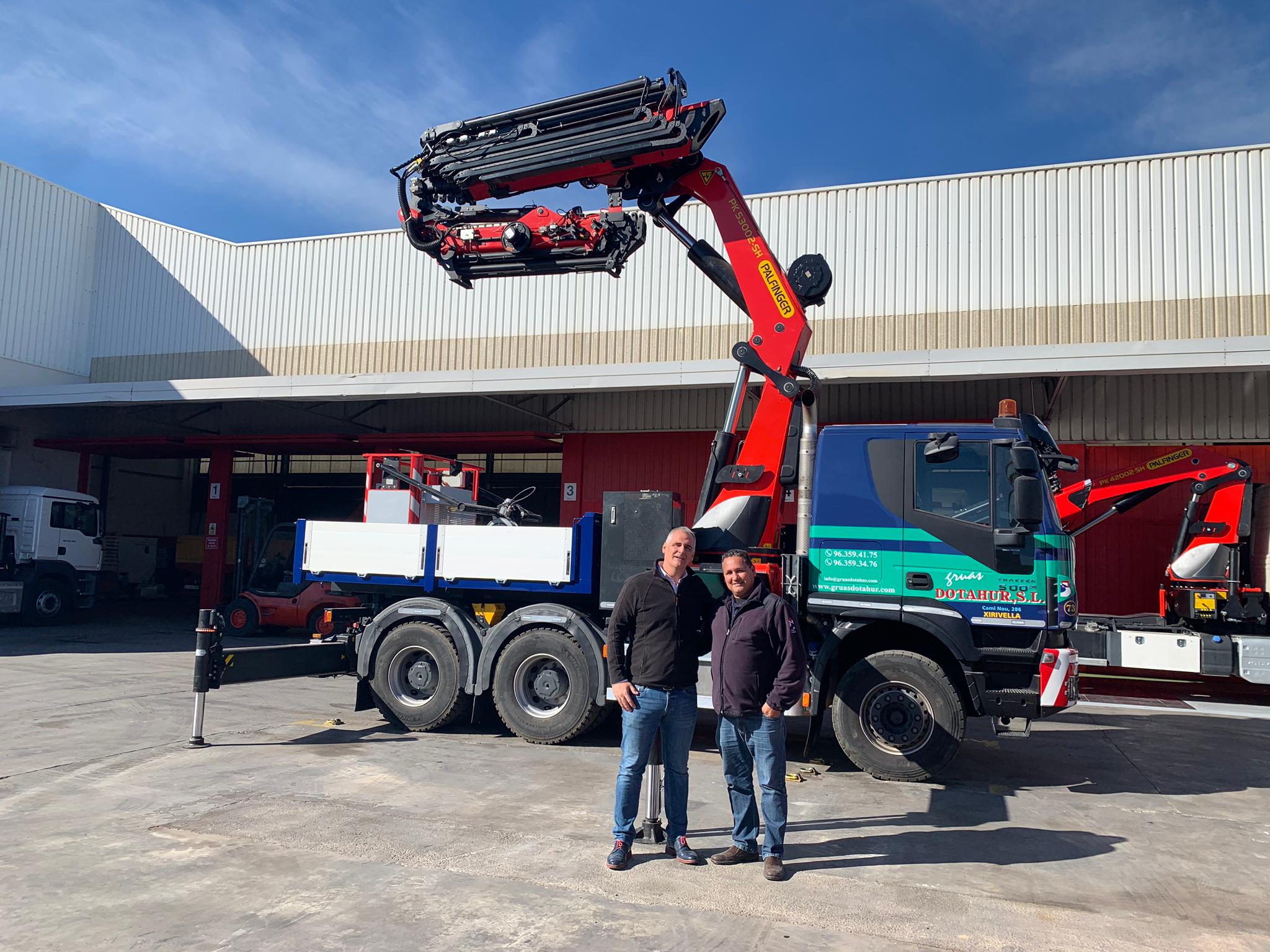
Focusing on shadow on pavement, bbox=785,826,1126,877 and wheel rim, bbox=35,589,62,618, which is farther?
wheel rim, bbox=35,589,62,618

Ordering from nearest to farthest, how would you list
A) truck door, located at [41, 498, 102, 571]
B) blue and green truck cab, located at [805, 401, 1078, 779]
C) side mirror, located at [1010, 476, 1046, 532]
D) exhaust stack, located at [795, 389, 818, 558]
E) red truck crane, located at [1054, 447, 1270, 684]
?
side mirror, located at [1010, 476, 1046, 532]
blue and green truck cab, located at [805, 401, 1078, 779]
exhaust stack, located at [795, 389, 818, 558]
red truck crane, located at [1054, 447, 1270, 684]
truck door, located at [41, 498, 102, 571]

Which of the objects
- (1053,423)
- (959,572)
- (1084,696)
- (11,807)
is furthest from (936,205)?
(11,807)

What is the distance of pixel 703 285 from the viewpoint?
58.3ft

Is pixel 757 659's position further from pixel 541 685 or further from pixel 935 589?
pixel 541 685

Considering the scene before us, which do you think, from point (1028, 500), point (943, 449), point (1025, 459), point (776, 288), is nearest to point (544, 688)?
point (943, 449)

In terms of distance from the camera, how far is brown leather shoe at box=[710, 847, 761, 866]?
5.03 metres

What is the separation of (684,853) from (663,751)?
553 millimetres

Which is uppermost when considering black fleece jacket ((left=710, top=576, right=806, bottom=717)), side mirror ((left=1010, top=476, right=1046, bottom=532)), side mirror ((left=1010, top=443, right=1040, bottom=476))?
side mirror ((left=1010, top=443, right=1040, bottom=476))

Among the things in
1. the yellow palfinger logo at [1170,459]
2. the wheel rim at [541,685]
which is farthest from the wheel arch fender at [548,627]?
the yellow palfinger logo at [1170,459]

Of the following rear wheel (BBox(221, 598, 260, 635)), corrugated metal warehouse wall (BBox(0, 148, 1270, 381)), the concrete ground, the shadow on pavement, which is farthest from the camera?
rear wheel (BBox(221, 598, 260, 635))

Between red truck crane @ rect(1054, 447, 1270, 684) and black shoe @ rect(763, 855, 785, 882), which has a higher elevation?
red truck crane @ rect(1054, 447, 1270, 684)

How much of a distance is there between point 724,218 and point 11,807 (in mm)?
7272

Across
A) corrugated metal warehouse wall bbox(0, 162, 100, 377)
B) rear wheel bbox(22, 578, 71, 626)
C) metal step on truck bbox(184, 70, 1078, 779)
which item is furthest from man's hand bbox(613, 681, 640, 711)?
corrugated metal warehouse wall bbox(0, 162, 100, 377)

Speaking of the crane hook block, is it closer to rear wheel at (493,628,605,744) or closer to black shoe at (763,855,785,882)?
rear wheel at (493,628,605,744)
